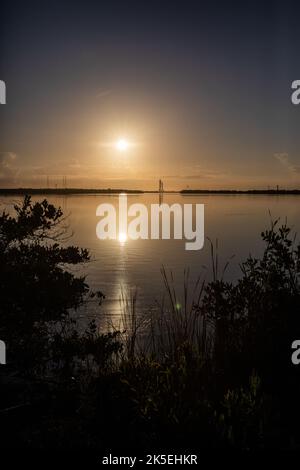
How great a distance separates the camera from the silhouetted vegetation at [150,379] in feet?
8.97

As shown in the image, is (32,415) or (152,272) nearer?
(32,415)

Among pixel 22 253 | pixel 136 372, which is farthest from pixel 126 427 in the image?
pixel 22 253

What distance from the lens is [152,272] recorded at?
14.2 metres

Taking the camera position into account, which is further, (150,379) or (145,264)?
(145,264)

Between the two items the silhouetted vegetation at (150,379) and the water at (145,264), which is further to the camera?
the water at (145,264)

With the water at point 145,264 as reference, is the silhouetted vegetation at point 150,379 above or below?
below

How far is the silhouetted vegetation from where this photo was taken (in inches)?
108

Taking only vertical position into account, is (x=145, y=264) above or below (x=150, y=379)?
above

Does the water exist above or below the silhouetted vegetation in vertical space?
above

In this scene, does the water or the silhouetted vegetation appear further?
the water

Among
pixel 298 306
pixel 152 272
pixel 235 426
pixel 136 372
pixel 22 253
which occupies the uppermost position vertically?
pixel 152 272

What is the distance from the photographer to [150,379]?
3.29m
